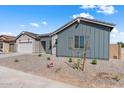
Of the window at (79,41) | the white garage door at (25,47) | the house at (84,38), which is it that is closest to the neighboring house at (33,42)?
the white garage door at (25,47)

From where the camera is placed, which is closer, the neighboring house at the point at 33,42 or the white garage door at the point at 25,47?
the neighboring house at the point at 33,42

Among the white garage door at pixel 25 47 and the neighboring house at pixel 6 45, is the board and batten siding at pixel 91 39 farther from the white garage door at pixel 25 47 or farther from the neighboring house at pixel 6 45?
the neighboring house at pixel 6 45

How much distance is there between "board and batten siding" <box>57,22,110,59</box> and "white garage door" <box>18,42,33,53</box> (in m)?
11.1

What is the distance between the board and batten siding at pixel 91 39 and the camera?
734 inches

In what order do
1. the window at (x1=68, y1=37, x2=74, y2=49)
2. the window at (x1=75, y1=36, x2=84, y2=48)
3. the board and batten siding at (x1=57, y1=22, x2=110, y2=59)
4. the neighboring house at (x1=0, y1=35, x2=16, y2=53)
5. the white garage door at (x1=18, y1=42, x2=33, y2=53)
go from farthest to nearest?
1. the neighboring house at (x1=0, y1=35, x2=16, y2=53)
2. the white garage door at (x1=18, y1=42, x2=33, y2=53)
3. the window at (x1=68, y1=37, x2=74, y2=49)
4. the window at (x1=75, y1=36, x2=84, y2=48)
5. the board and batten siding at (x1=57, y1=22, x2=110, y2=59)

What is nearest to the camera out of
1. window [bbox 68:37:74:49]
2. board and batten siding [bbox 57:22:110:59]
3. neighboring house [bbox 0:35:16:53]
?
board and batten siding [bbox 57:22:110:59]

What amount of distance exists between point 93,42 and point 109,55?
2.06m

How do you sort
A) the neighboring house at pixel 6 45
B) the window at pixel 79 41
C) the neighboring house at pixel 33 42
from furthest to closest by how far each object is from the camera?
the neighboring house at pixel 6 45 → the neighboring house at pixel 33 42 → the window at pixel 79 41

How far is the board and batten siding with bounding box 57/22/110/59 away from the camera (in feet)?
61.2

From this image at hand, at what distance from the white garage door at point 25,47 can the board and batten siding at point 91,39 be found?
11123 mm

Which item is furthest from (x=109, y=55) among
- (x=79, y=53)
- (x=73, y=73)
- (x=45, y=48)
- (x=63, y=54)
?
(x=45, y=48)

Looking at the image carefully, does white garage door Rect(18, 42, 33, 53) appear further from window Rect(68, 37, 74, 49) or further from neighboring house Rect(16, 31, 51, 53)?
window Rect(68, 37, 74, 49)

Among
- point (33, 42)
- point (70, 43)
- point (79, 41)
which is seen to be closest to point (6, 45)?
point (33, 42)

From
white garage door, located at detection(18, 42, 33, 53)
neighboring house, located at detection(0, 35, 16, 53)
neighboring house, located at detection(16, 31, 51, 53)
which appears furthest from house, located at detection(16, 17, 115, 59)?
neighboring house, located at detection(0, 35, 16, 53)
